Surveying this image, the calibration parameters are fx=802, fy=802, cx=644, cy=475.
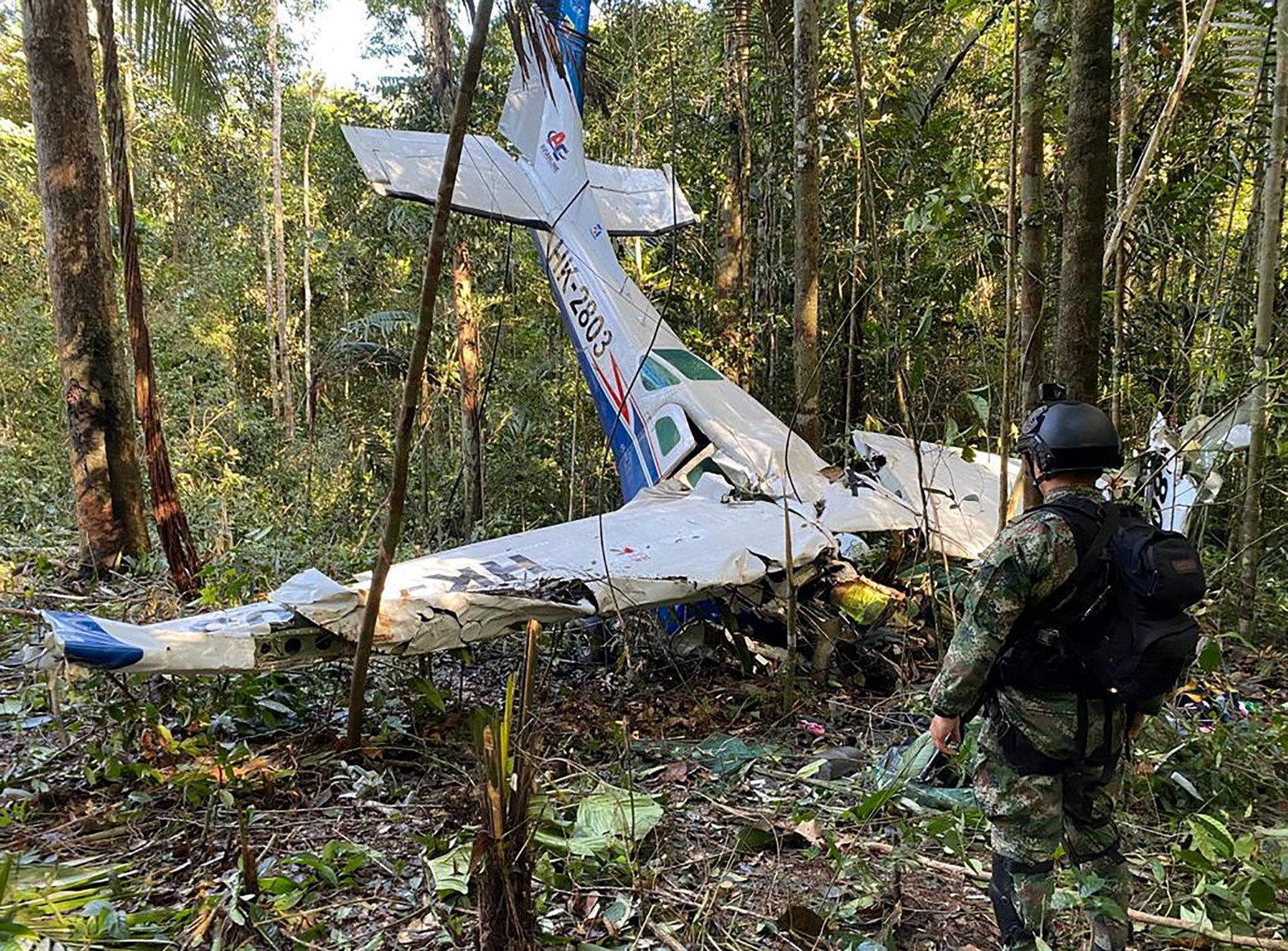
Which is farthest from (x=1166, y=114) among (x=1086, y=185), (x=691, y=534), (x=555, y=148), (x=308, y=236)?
(x=308, y=236)

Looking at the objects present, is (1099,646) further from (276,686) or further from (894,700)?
(276,686)

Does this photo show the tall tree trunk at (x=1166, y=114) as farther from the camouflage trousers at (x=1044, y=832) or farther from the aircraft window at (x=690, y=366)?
the aircraft window at (x=690, y=366)

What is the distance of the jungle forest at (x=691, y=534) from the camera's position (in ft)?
8.84

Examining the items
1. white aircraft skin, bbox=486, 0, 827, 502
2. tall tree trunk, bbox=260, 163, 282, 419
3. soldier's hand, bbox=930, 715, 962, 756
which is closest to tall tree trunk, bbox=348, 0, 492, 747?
white aircraft skin, bbox=486, 0, 827, 502

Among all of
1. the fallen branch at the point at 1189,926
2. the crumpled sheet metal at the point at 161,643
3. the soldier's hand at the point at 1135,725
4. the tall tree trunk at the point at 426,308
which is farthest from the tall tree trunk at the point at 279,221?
the soldier's hand at the point at 1135,725

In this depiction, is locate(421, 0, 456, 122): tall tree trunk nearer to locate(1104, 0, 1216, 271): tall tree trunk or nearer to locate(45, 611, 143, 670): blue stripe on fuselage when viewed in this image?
locate(45, 611, 143, 670): blue stripe on fuselage

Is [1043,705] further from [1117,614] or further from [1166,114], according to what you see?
[1166,114]

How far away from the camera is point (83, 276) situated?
683 cm

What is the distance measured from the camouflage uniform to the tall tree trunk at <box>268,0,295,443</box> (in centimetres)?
1674

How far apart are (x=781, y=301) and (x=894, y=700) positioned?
785cm

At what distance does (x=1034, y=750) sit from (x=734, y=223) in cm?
830

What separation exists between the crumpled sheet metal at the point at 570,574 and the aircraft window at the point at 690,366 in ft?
3.96

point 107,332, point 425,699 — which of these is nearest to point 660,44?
point 107,332

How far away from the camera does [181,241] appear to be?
63.8ft
